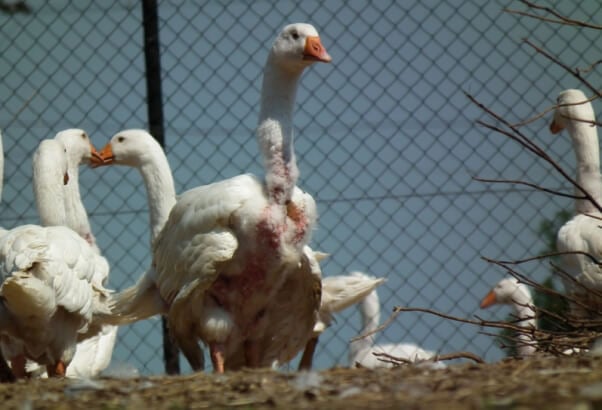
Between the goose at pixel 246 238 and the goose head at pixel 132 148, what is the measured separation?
127 cm

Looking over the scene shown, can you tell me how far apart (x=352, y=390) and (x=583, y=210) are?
451cm

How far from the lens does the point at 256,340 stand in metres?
5.95

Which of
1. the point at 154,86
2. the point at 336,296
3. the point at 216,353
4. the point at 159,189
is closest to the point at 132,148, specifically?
the point at 159,189

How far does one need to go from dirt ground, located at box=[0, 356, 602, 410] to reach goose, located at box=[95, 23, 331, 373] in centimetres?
153

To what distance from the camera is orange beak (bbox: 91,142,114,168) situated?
7602mm

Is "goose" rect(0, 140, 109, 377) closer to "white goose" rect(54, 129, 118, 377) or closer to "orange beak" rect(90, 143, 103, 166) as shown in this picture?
"white goose" rect(54, 129, 118, 377)

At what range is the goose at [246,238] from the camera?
556cm

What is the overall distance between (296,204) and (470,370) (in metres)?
2.03

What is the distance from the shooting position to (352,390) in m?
3.44

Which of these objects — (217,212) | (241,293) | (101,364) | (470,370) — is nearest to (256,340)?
(241,293)

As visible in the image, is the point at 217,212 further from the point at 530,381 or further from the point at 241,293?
the point at 530,381

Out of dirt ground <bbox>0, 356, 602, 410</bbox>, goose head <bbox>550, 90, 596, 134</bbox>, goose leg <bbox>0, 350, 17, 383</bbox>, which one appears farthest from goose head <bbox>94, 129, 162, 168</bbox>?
dirt ground <bbox>0, 356, 602, 410</bbox>

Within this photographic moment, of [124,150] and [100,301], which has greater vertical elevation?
[124,150]

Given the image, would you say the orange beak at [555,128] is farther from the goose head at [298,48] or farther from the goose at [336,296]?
the goose head at [298,48]
